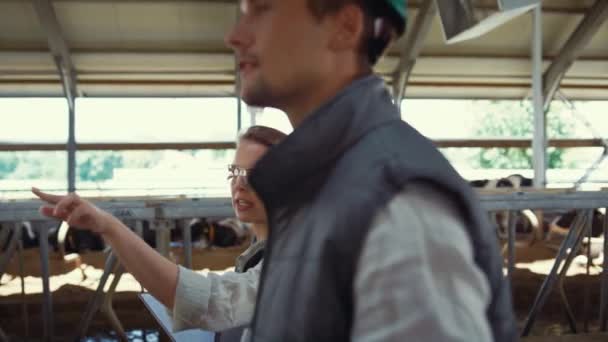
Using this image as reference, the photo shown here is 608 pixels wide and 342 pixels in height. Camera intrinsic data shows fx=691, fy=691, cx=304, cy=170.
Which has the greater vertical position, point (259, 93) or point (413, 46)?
point (413, 46)

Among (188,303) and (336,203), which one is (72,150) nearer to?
(188,303)

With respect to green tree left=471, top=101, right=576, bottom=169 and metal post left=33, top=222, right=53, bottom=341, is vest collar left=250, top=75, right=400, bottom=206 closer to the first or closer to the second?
metal post left=33, top=222, right=53, bottom=341

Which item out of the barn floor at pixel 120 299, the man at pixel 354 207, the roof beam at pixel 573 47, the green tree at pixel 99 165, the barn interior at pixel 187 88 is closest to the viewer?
the man at pixel 354 207

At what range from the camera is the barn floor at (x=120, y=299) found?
417cm

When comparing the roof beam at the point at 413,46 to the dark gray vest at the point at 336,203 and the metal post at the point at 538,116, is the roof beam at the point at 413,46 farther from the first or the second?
the dark gray vest at the point at 336,203

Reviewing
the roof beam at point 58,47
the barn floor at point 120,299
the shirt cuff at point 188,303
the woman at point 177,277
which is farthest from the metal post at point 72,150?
the shirt cuff at point 188,303

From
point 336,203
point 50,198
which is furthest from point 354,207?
point 50,198

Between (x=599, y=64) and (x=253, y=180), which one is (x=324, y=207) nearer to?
(x=253, y=180)

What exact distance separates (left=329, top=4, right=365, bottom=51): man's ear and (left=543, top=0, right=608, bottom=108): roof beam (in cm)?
1060

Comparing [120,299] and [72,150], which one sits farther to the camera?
[72,150]

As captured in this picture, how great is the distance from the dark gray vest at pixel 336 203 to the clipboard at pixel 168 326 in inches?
35.8

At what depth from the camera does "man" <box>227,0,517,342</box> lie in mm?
583

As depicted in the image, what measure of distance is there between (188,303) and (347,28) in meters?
0.88

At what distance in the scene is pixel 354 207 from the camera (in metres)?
0.62
